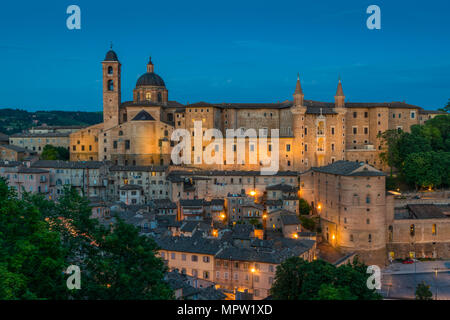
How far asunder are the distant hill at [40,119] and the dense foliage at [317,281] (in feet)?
304

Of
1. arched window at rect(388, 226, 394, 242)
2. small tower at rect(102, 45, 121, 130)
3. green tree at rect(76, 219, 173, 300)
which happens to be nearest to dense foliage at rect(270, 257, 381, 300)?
green tree at rect(76, 219, 173, 300)

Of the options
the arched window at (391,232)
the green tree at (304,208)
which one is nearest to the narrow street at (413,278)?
the arched window at (391,232)

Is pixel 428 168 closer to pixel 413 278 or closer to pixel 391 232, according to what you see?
pixel 391 232

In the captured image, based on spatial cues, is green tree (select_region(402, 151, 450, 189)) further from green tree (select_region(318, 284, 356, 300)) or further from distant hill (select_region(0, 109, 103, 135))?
distant hill (select_region(0, 109, 103, 135))

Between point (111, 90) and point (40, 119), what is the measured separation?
70061 mm

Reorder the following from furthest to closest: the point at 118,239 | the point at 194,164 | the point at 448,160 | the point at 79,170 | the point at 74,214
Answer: the point at 194,164 < the point at 79,170 < the point at 448,160 < the point at 74,214 < the point at 118,239

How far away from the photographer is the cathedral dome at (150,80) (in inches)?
2584

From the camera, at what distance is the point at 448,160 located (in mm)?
45750

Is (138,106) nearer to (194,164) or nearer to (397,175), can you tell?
(194,164)

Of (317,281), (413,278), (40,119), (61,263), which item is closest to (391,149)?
(413,278)

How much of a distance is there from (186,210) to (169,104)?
28.4m

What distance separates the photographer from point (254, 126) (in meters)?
60.4
